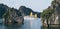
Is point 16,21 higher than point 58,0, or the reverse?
point 58,0

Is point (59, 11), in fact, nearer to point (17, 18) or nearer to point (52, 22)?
point (52, 22)

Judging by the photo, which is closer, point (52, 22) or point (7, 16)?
point (52, 22)

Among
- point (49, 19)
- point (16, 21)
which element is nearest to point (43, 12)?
point (49, 19)

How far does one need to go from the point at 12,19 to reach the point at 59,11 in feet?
110

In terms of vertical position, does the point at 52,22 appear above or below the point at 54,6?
below

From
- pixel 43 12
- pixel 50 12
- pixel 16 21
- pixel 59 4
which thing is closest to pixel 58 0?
pixel 59 4

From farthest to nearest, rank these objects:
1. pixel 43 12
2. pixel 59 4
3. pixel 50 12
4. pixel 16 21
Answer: pixel 16 21 → pixel 59 4 → pixel 50 12 → pixel 43 12

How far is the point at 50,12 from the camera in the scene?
94250 mm

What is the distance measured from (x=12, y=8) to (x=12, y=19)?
27.4 feet

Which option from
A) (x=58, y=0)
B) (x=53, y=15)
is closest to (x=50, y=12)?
(x=53, y=15)

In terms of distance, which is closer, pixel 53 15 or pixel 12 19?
pixel 53 15

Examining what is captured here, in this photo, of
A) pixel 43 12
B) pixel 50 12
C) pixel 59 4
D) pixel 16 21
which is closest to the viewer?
pixel 43 12

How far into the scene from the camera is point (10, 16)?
124 meters

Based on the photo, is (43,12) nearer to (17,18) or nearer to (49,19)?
(49,19)
